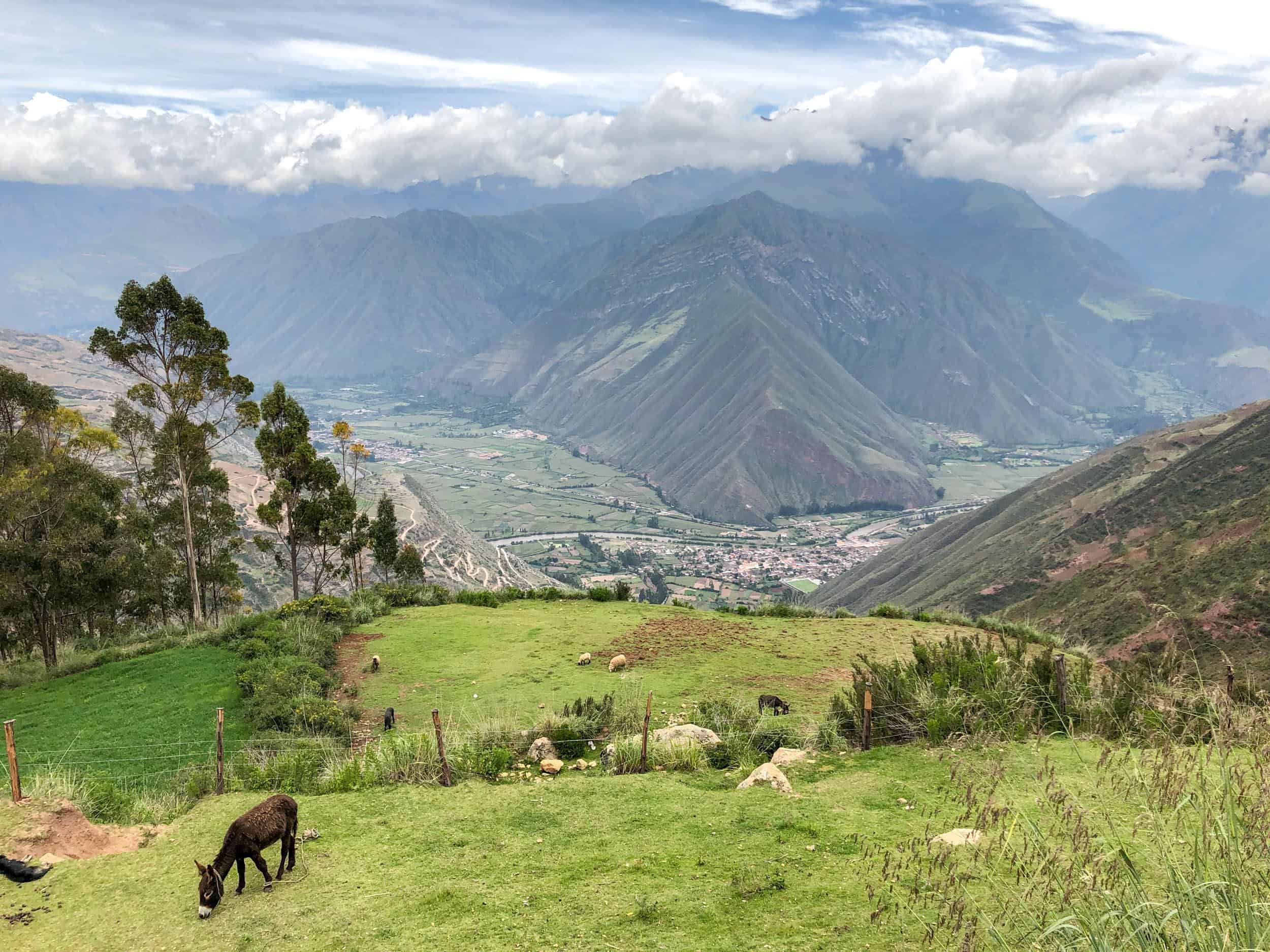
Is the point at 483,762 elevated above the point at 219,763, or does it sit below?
below

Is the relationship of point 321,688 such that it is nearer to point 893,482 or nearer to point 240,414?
point 240,414

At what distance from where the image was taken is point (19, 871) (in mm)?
8008

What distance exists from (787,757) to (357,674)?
12.2 m

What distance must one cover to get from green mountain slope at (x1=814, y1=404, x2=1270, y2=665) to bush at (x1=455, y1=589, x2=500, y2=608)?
20591 millimetres

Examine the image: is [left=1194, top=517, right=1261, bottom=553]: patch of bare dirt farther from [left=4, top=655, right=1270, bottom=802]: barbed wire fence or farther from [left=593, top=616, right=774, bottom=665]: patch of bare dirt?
[left=4, top=655, right=1270, bottom=802]: barbed wire fence

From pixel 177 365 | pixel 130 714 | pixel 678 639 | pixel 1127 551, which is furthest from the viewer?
pixel 1127 551

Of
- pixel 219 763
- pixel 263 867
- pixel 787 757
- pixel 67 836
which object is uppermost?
pixel 263 867

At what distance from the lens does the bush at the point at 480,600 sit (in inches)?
1069

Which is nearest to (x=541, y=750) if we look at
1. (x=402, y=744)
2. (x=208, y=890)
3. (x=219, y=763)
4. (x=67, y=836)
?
(x=402, y=744)

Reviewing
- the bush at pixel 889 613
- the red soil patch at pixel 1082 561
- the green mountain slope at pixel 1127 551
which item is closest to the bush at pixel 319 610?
the bush at pixel 889 613

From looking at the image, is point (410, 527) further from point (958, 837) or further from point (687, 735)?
point (958, 837)

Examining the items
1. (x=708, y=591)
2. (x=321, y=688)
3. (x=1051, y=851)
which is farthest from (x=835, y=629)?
(x=708, y=591)

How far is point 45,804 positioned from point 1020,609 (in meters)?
45.2

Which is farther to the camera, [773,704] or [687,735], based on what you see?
[773,704]
